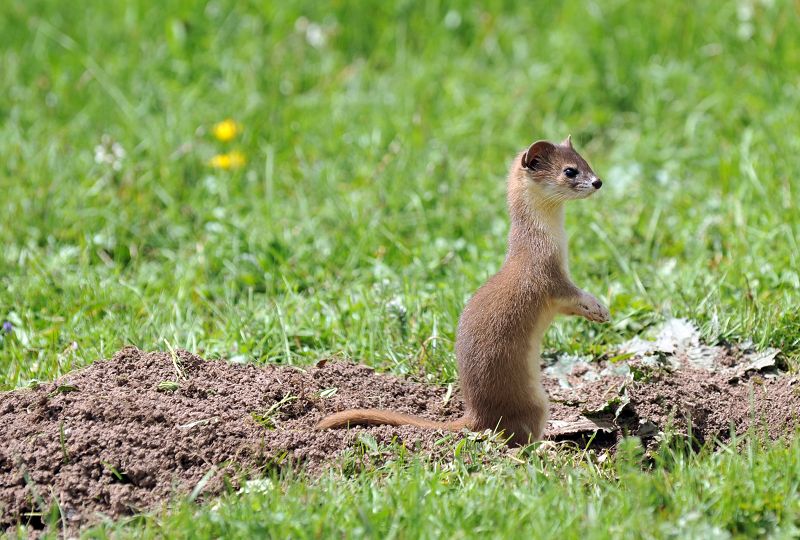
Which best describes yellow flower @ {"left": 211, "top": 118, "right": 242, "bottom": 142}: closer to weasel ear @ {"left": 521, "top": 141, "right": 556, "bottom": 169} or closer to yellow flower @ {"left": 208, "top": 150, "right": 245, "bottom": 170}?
yellow flower @ {"left": 208, "top": 150, "right": 245, "bottom": 170}

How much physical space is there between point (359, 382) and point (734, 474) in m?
1.67

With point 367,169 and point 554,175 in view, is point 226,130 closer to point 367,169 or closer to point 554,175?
point 367,169

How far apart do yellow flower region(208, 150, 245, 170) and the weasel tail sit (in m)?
3.00

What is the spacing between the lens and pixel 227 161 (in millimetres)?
6867

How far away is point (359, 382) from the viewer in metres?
4.63

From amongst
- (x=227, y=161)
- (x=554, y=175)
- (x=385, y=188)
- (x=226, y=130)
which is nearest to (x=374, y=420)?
(x=554, y=175)

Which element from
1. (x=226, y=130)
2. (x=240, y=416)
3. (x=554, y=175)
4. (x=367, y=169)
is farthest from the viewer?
(x=226, y=130)

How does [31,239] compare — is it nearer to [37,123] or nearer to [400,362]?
[37,123]

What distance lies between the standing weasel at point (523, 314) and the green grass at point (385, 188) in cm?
36

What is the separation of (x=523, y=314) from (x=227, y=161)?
125 inches

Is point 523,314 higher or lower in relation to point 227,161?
lower

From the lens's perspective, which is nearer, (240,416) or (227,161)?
(240,416)

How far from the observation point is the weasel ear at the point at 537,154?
4.43m

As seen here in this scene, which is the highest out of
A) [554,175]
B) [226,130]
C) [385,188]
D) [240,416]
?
[554,175]
